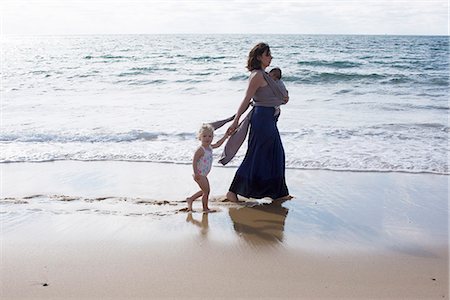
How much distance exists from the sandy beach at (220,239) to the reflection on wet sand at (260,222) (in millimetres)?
10

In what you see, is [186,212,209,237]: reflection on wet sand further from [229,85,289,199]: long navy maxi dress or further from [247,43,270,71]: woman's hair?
[247,43,270,71]: woman's hair

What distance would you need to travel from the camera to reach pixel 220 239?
167 inches

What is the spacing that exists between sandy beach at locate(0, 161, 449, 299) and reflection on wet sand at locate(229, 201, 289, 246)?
0.01 m

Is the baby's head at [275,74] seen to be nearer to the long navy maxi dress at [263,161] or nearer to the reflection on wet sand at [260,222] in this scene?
the long navy maxi dress at [263,161]

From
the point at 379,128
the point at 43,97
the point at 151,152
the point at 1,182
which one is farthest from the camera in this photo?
the point at 43,97

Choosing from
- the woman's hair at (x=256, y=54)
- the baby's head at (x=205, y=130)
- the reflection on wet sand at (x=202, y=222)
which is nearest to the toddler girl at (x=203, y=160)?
the baby's head at (x=205, y=130)

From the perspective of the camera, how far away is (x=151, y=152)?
7.75m

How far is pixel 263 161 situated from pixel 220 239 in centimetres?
133

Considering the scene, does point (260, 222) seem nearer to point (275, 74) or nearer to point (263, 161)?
point (263, 161)

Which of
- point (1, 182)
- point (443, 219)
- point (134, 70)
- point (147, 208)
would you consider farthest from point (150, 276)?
point (134, 70)

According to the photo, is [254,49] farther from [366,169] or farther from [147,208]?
[366,169]

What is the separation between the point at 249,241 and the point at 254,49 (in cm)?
192

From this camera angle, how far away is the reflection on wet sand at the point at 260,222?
4293 millimetres

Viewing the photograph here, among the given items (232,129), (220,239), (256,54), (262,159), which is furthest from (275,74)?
(220,239)
